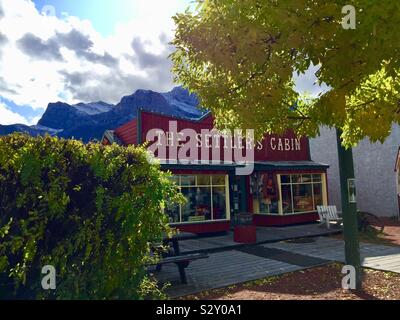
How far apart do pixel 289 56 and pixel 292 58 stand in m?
0.17

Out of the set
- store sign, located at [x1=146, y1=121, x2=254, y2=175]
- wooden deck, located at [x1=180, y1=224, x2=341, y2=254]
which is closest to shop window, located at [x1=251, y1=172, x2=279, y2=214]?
store sign, located at [x1=146, y1=121, x2=254, y2=175]

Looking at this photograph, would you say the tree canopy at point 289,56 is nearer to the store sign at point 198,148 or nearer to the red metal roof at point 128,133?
the store sign at point 198,148

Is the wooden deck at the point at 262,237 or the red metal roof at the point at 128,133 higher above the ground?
the red metal roof at the point at 128,133

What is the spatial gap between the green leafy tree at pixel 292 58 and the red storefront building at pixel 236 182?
800 cm

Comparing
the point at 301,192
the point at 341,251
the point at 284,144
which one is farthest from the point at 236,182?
the point at 341,251

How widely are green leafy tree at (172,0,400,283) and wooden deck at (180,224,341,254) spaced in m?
5.78

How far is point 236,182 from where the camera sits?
1830 centimetres

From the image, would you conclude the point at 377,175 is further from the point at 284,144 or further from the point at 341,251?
the point at 341,251

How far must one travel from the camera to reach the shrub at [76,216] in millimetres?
4699

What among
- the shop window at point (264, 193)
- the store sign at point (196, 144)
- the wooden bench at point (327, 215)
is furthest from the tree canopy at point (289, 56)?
the shop window at point (264, 193)

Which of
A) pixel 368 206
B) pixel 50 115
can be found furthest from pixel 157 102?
pixel 368 206

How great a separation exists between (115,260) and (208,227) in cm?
1033

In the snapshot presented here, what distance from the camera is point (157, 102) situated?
5989 inches
